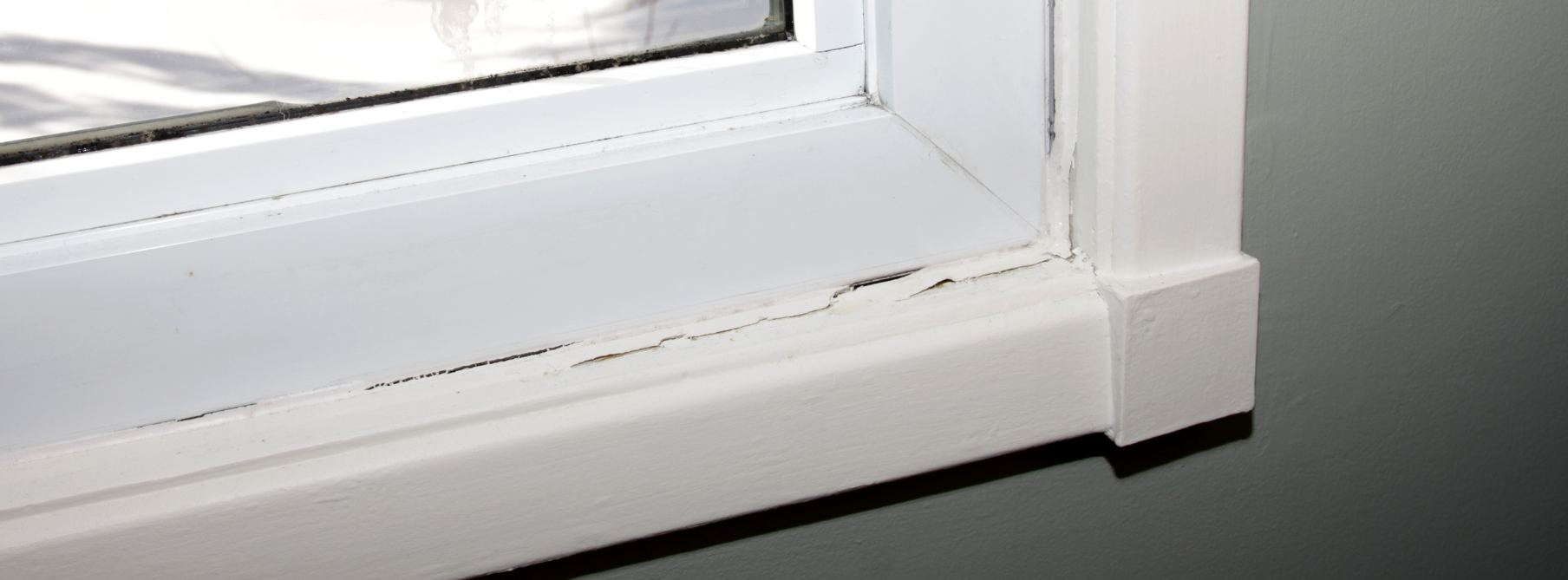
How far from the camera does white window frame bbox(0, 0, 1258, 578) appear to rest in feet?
1.39

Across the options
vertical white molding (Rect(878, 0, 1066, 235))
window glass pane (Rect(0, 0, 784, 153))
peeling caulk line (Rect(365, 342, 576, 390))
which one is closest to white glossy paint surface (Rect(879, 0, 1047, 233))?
vertical white molding (Rect(878, 0, 1066, 235))

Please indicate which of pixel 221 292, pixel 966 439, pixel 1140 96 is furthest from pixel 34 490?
pixel 1140 96

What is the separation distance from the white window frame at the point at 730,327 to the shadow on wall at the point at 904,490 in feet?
0.15

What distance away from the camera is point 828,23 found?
1.59ft

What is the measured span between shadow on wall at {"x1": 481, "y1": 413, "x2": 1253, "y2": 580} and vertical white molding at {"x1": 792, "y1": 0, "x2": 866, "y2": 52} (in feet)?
0.84

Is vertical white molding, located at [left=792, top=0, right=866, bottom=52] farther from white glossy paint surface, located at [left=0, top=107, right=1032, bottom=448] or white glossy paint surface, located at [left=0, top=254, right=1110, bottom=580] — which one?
white glossy paint surface, located at [left=0, top=254, right=1110, bottom=580]

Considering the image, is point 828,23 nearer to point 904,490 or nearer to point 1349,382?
point 904,490

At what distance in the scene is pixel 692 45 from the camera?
486 millimetres

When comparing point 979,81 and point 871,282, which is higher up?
point 979,81

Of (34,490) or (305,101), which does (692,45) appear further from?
(34,490)

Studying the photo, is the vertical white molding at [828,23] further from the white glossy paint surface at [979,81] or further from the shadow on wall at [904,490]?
the shadow on wall at [904,490]

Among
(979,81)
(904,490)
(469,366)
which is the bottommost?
(904,490)

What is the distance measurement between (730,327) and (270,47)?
0.28 metres

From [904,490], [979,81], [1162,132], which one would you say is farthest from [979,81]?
[904,490]
